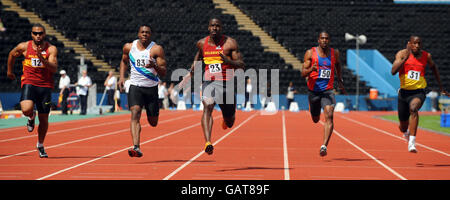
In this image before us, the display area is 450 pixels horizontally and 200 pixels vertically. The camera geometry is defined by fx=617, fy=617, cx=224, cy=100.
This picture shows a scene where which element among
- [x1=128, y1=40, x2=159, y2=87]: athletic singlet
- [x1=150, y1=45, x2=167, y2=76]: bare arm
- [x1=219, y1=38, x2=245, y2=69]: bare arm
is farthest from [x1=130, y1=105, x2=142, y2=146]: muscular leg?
[x1=219, y1=38, x2=245, y2=69]: bare arm

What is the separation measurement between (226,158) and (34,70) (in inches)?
131

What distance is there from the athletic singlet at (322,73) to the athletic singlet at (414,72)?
1211 millimetres

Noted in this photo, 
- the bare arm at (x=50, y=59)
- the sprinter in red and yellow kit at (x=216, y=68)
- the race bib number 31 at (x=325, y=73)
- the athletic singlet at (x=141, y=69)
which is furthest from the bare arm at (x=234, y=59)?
the bare arm at (x=50, y=59)

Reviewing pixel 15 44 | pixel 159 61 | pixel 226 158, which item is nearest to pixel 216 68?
pixel 159 61

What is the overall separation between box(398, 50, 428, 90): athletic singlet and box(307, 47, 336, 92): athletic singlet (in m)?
1.21

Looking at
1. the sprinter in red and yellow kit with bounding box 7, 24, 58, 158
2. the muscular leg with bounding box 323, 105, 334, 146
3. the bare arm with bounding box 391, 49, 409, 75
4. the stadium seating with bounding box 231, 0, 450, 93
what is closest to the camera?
the sprinter in red and yellow kit with bounding box 7, 24, 58, 158

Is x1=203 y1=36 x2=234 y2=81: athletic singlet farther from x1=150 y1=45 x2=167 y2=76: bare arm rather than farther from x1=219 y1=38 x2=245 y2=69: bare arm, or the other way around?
x1=150 y1=45 x2=167 y2=76: bare arm

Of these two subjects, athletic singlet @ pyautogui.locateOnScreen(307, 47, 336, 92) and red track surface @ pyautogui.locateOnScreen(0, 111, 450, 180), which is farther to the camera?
athletic singlet @ pyautogui.locateOnScreen(307, 47, 336, 92)

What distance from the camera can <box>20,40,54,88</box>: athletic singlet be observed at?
9.45 m

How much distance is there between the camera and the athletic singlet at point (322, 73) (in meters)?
10.0

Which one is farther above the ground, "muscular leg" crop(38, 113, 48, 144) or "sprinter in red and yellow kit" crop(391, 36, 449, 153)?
"sprinter in red and yellow kit" crop(391, 36, 449, 153)

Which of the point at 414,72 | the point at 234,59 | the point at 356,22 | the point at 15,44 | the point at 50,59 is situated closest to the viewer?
the point at 234,59

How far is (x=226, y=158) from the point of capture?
10047mm

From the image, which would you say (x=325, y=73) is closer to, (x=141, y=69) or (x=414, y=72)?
(x=414, y=72)
